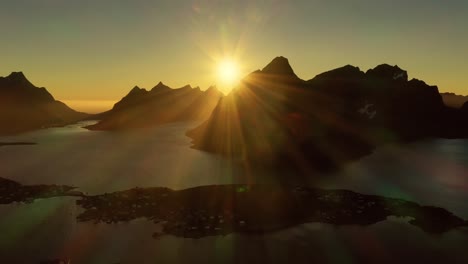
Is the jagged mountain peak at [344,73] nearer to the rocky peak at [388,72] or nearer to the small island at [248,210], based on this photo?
the rocky peak at [388,72]

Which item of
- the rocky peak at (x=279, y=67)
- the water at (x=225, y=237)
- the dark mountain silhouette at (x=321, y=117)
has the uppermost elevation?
the rocky peak at (x=279, y=67)

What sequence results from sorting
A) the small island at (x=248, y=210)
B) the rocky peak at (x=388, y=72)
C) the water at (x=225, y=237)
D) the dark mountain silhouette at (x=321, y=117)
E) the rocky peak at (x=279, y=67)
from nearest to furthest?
the water at (x=225, y=237), the small island at (x=248, y=210), the dark mountain silhouette at (x=321, y=117), the rocky peak at (x=279, y=67), the rocky peak at (x=388, y=72)

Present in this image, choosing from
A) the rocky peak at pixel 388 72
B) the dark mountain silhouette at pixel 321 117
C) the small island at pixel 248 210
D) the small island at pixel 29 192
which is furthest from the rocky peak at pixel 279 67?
the small island at pixel 29 192

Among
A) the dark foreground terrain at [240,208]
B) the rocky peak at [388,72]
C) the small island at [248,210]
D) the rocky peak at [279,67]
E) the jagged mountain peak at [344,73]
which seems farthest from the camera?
the rocky peak at [388,72]

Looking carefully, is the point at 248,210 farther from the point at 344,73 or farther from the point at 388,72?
the point at 388,72

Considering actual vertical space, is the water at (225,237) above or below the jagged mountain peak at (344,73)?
below

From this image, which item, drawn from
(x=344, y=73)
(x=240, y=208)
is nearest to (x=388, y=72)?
(x=344, y=73)

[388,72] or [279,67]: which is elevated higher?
[388,72]

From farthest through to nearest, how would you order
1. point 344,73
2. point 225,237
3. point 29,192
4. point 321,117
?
point 344,73 → point 321,117 → point 29,192 → point 225,237
